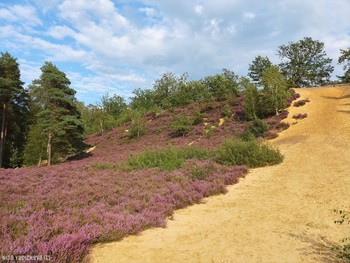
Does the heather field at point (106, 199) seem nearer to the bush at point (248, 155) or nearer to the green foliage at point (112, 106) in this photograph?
the bush at point (248, 155)

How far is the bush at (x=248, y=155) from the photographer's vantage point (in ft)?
53.5

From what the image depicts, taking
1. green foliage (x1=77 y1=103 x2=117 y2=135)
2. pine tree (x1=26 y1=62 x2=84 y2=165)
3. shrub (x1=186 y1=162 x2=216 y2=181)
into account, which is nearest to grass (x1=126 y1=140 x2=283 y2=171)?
shrub (x1=186 y1=162 x2=216 y2=181)

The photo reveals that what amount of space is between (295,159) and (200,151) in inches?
223

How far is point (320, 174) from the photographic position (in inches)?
530

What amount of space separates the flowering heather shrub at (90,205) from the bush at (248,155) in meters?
1.44

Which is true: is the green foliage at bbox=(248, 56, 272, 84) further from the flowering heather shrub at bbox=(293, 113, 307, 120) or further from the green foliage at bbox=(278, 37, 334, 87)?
the flowering heather shrub at bbox=(293, 113, 307, 120)

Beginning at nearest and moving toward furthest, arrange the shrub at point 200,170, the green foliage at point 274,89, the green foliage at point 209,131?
the shrub at point 200,170
the green foliage at point 209,131
the green foliage at point 274,89

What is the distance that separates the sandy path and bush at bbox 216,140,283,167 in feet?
2.42

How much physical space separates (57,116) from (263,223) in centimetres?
2565

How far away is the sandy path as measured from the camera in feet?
20.3

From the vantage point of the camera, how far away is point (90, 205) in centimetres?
912

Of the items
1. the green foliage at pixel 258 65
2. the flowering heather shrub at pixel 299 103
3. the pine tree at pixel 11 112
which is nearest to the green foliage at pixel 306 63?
the green foliage at pixel 258 65

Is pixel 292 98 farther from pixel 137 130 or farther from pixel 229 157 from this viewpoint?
pixel 229 157

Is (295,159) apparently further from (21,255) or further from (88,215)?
(21,255)
